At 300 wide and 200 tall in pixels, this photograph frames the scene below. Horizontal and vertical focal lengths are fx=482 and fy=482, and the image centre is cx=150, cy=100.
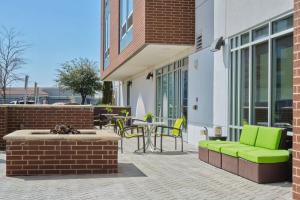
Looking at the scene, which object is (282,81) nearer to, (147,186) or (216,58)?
(147,186)

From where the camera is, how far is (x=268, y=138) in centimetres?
840

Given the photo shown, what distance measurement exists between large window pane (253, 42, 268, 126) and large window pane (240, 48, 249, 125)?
1.30ft

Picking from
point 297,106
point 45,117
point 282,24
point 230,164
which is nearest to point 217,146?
point 230,164

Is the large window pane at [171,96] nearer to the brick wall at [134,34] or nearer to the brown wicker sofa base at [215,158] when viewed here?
the brick wall at [134,34]

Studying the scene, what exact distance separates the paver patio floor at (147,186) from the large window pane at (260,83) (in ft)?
4.95

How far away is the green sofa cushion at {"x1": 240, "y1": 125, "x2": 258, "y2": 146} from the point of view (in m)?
9.01

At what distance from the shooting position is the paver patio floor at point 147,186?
21.6 ft

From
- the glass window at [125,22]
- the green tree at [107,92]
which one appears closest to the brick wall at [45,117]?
the glass window at [125,22]

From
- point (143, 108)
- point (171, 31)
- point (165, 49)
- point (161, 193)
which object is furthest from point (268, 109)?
point (143, 108)

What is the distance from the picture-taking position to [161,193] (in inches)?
266

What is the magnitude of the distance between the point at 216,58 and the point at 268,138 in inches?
169

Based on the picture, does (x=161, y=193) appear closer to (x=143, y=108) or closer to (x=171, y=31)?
(x=171, y=31)

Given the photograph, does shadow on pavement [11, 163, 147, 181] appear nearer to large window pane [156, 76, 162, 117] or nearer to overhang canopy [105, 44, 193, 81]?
overhang canopy [105, 44, 193, 81]

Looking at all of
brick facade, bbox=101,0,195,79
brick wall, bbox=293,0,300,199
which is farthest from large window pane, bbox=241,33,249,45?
brick wall, bbox=293,0,300,199
